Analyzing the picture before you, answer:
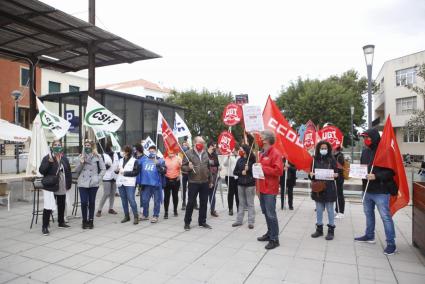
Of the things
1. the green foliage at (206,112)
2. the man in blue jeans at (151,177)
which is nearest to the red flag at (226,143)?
the man in blue jeans at (151,177)

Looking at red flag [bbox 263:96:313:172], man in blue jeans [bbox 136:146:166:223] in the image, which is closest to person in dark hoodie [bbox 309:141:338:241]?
red flag [bbox 263:96:313:172]

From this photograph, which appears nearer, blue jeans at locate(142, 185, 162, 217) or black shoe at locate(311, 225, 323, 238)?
black shoe at locate(311, 225, 323, 238)

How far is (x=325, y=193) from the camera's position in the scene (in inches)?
248

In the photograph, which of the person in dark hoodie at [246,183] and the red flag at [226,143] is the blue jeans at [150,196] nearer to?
the person in dark hoodie at [246,183]

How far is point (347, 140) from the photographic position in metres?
39.2

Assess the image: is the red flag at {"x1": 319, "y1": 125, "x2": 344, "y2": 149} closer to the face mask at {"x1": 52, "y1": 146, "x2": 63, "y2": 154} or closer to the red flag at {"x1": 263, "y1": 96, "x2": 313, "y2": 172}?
the red flag at {"x1": 263, "y1": 96, "x2": 313, "y2": 172}

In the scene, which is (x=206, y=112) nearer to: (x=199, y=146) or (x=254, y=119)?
(x=254, y=119)

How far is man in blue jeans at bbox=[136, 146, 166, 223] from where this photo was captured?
7.60 meters

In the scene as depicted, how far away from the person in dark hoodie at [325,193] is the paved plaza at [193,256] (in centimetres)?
26

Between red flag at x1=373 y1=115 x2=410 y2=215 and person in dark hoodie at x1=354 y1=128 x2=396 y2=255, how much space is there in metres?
0.11

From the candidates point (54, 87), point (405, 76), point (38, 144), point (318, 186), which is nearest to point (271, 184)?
point (318, 186)

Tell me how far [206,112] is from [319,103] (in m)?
12.9

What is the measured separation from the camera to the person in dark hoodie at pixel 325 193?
629 cm

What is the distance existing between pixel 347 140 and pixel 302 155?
1392 inches
